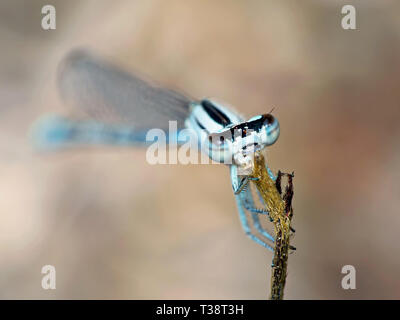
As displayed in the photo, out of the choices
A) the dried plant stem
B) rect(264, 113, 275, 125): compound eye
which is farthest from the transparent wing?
the dried plant stem

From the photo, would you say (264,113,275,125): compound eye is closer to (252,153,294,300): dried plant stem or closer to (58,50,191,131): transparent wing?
(252,153,294,300): dried plant stem

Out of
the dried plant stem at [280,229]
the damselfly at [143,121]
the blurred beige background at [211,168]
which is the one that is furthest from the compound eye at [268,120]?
the blurred beige background at [211,168]

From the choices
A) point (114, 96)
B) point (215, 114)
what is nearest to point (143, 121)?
point (114, 96)

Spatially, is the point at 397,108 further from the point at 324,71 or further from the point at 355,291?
the point at 355,291

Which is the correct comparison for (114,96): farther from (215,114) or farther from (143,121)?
(215,114)

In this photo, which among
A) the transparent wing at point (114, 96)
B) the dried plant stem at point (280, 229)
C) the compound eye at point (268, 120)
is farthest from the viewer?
the transparent wing at point (114, 96)

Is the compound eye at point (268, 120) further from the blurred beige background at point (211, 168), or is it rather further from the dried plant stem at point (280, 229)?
the blurred beige background at point (211, 168)
